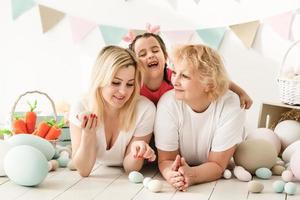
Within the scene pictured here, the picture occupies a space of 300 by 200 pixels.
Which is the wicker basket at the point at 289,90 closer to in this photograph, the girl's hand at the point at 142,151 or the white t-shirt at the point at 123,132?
the white t-shirt at the point at 123,132

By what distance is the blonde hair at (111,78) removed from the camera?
77.4 inches

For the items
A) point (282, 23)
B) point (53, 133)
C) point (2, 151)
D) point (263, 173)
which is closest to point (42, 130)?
point (53, 133)

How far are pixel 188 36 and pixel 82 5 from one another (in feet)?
2.28

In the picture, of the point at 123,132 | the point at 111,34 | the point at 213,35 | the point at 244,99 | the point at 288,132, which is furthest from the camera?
the point at 111,34

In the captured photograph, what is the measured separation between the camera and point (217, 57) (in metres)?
2.03

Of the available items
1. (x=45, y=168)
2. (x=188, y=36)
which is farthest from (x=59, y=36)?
(x=45, y=168)

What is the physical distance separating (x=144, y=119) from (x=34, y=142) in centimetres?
43

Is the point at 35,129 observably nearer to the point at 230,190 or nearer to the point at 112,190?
the point at 112,190

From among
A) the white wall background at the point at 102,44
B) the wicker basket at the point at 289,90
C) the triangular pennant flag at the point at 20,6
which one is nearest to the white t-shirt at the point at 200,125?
the wicker basket at the point at 289,90

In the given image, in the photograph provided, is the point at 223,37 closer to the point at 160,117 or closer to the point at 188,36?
the point at 188,36

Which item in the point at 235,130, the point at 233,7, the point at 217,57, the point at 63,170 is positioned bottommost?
the point at 63,170

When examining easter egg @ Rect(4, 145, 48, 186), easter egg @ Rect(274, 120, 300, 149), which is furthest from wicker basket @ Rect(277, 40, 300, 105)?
easter egg @ Rect(4, 145, 48, 186)

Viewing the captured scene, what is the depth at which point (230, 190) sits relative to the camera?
6.13 feet

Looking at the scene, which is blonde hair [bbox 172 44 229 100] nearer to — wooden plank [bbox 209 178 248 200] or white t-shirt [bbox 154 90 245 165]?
white t-shirt [bbox 154 90 245 165]
